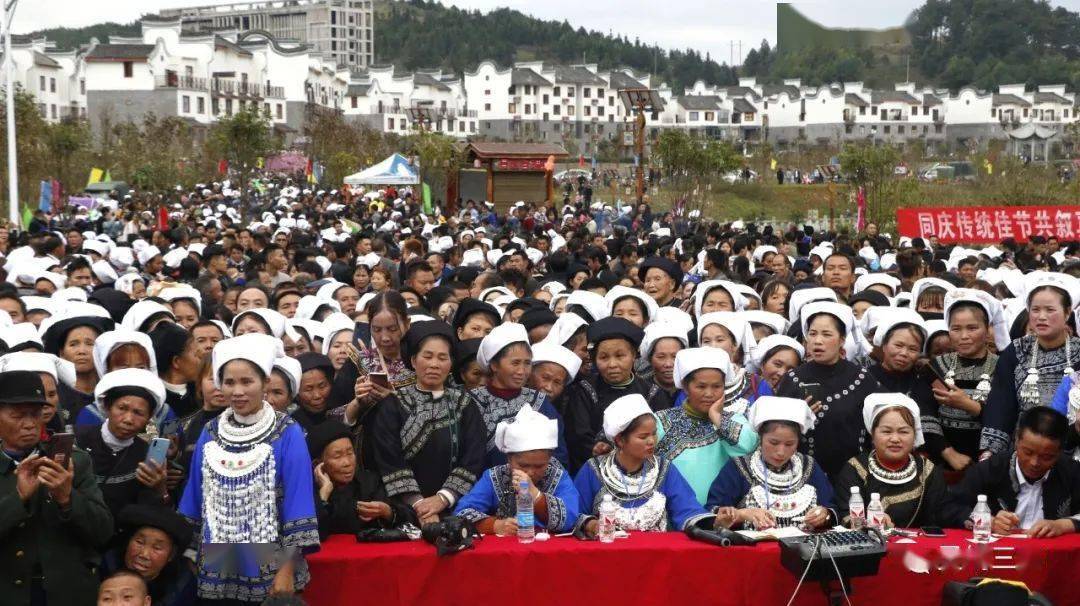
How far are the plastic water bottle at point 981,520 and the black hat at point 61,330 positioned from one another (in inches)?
188

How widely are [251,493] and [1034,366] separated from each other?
3979 millimetres

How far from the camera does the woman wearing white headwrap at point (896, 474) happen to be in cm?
580

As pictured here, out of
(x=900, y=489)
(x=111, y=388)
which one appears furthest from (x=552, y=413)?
(x=111, y=388)

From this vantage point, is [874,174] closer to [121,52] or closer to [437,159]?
[437,159]

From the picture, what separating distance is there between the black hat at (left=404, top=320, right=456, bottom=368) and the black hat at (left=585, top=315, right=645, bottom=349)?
3.32 ft

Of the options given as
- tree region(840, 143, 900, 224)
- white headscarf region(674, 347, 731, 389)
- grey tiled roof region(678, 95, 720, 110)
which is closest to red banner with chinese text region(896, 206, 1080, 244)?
tree region(840, 143, 900, 224)

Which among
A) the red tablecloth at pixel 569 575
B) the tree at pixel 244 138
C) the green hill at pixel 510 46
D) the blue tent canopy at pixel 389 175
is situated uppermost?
the green hill at pixel 510 46

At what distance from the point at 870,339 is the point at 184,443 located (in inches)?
163

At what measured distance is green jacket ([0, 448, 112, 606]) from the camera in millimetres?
4996

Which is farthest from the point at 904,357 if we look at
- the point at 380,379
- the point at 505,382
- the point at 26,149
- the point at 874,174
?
the point at 26,149

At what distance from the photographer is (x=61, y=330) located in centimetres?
720

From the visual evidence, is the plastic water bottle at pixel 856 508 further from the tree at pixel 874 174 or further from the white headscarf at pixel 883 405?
the tree at pixel 874 174

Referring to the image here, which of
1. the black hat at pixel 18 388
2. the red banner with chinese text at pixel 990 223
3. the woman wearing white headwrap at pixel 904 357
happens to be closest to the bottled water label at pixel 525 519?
the black hat at pixel 18 388

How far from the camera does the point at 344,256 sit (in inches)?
605
